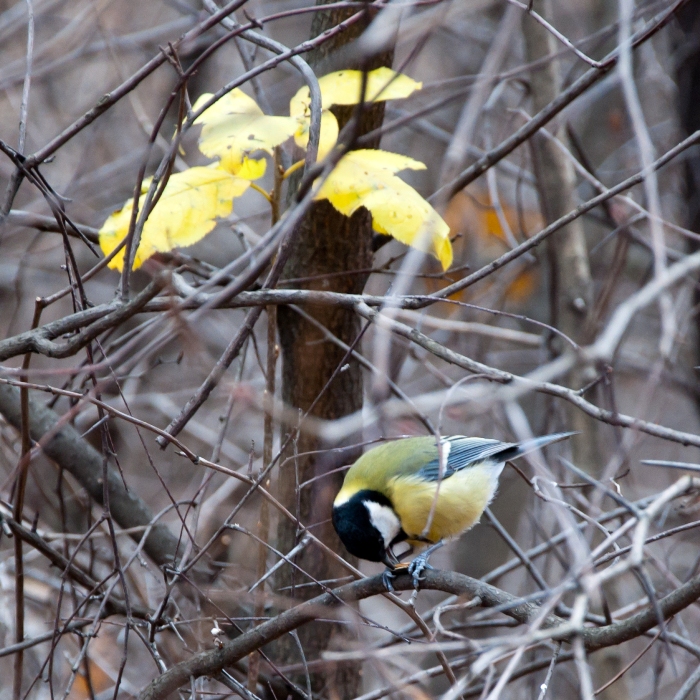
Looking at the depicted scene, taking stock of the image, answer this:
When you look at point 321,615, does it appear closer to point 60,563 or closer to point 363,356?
point 60,563

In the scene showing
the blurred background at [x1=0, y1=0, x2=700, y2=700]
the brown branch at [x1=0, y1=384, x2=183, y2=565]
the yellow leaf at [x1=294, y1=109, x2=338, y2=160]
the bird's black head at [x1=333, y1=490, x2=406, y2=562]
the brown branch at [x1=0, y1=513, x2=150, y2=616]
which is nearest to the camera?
the blurred background at [x1=0, y1=0, x2=700, y2=700]

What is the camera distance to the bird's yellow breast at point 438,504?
2854mm

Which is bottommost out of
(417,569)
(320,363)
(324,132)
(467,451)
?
(417,569)

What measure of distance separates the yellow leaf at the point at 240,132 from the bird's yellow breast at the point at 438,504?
4.27 feet

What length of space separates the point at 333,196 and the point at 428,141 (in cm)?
608

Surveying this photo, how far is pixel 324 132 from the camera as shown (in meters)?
2.16

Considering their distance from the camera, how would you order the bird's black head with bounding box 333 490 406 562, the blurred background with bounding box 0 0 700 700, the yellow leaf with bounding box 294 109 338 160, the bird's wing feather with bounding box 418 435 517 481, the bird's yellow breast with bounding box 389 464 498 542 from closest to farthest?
the blurred background with bounding box 0 0 700 700, the yellow leaf with bounding box 294 109 338 160, the bird's black head with bounding box 333 490 406 562, the bird's yellow breast with bounding box 389 464 498 542, the bird's wing feather with bounding box 418 435 517 481

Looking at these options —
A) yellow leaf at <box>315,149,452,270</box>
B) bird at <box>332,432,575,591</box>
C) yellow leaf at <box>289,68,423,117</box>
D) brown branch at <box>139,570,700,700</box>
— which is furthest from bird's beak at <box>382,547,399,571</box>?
yellow leaf at <box>289,68,423,117</box>

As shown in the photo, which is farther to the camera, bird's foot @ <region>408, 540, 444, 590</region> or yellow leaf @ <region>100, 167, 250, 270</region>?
bird's foot @ <region>408, 540, 444, 590</region>

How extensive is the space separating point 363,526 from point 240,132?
1.30 metres

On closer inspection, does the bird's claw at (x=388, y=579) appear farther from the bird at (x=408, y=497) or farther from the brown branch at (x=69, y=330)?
the brown branch at (x=69, y=330)

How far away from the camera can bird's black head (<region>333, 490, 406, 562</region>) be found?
2.54m

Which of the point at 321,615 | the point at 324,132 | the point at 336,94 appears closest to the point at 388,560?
the point at 321,615

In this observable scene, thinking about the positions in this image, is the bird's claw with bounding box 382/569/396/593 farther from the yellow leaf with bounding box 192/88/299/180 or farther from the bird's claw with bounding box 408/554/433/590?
the yellow leaf with bounding box 192/88/299/180
